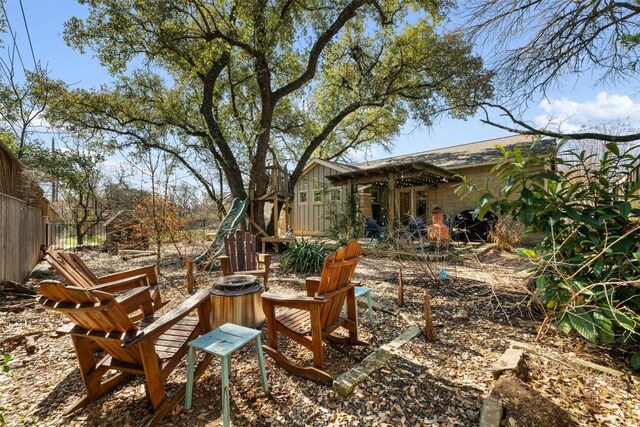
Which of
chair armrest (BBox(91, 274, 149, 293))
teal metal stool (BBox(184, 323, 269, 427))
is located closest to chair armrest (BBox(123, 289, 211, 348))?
teal metal stool (BBox(184, 323, 269, 427))

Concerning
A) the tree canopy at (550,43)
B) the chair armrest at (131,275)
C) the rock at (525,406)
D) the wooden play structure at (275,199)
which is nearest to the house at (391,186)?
the wooden play structure at (275,199)

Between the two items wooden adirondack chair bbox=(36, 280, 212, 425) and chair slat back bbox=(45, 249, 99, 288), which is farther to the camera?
chair slat back bbox=(45, 249, 99, 288)

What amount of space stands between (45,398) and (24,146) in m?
13.1

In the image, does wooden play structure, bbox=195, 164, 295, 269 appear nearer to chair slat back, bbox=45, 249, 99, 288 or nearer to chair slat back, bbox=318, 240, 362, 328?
chair slat back, bbox=45, 249, 99, 288

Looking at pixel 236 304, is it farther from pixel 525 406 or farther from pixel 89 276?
pixel 525 406

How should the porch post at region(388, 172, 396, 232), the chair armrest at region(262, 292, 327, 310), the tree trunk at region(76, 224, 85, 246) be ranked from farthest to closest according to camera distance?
the tree trunk at region(76, 224, 85, 246)
the porch post at region(388, 172, 396, 232)
the chair armrest at region(262, 292, 327, 310)

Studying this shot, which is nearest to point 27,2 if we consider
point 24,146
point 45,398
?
point 45,398

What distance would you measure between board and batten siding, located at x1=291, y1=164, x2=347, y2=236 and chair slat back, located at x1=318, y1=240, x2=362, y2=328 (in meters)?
10.1

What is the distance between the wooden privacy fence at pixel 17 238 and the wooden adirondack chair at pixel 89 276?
10.2 ft

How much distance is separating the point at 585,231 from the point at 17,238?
8.79 m

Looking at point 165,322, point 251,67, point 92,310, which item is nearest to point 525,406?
point 165,322

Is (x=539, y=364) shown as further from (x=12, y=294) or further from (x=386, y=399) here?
(x=12, y=294)

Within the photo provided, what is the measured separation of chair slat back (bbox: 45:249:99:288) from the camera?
8.17ft

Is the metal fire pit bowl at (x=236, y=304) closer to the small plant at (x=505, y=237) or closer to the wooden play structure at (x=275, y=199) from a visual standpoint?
the wooden play structure at (x=275, y=199)
